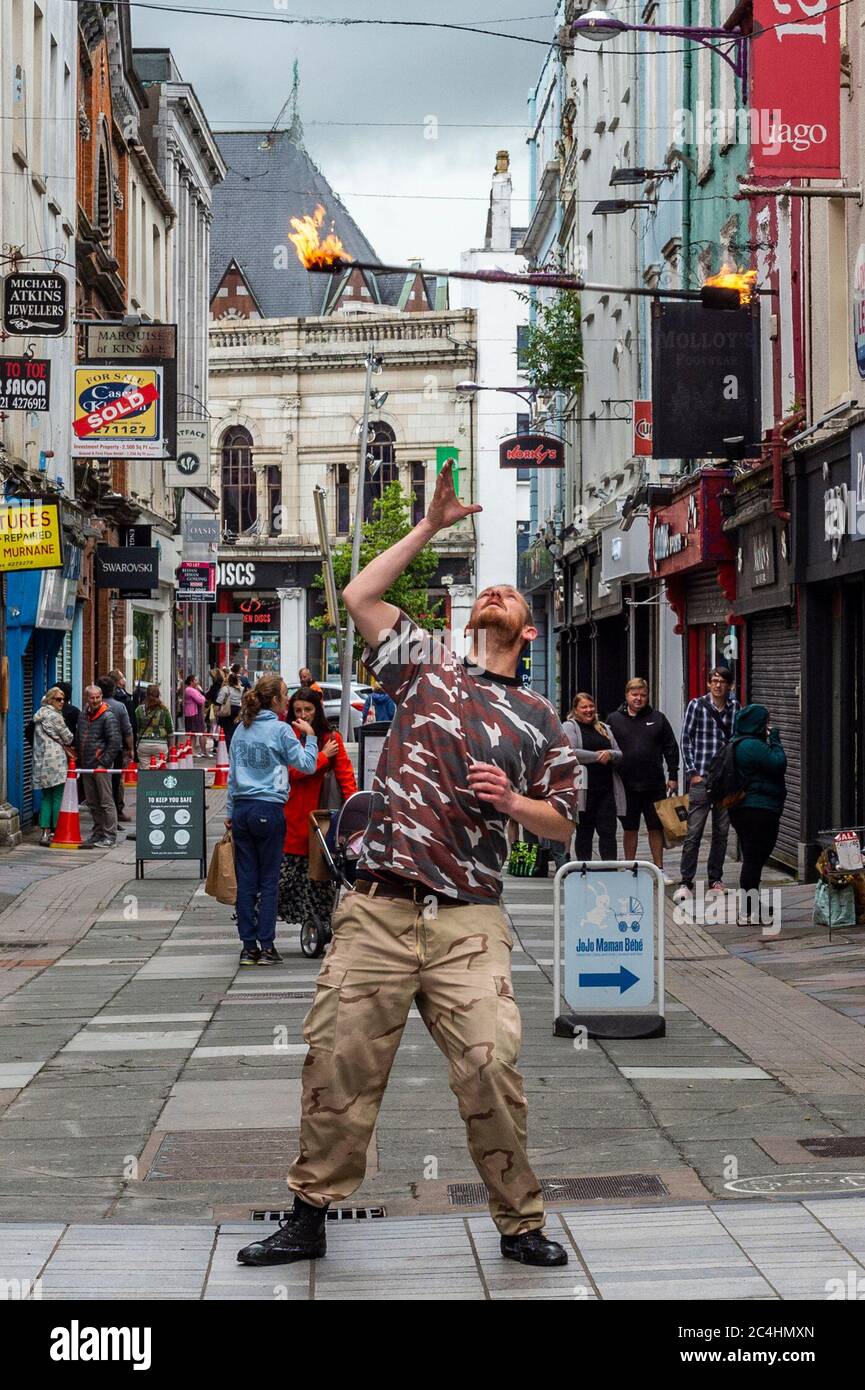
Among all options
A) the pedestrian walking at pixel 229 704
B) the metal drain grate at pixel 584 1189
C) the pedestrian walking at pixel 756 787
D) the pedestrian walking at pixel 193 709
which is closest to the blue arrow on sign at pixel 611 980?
the metal drain grate at pixel 584 1189

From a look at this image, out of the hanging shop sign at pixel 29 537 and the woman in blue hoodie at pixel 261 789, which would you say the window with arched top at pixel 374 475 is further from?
the woman in blue hoodie at pixel 261 789

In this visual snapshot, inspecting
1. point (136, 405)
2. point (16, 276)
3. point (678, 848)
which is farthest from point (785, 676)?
point (136, 405)

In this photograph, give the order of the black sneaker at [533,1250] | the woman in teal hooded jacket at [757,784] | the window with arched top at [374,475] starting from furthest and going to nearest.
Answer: the window with arched top at [374,475] < the woman in teal hooded jacket at [757,784] < the black sneaker at [533,1250]

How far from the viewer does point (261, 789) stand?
12.6 meters

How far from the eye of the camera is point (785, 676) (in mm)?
19734

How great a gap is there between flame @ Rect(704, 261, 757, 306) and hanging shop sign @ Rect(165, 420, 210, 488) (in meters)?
23.6

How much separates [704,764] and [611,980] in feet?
22.8

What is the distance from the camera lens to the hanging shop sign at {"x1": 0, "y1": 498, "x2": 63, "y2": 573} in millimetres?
20672

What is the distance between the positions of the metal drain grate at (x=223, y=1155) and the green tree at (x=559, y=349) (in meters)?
33.0

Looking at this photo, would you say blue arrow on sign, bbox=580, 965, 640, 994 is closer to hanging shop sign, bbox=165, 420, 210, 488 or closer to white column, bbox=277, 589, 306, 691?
hanging shop sign, bbox=165, 420, 210, 488

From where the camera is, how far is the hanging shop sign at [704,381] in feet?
69.8

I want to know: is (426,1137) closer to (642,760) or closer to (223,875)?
(223,875)

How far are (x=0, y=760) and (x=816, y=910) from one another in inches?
430

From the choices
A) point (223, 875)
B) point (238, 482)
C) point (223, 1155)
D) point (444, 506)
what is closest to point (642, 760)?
point (223, 875)
